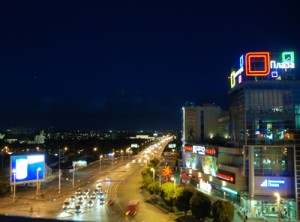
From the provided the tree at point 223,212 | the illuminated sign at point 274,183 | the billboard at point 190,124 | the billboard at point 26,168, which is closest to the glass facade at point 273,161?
the illuminated sign at point 274,183

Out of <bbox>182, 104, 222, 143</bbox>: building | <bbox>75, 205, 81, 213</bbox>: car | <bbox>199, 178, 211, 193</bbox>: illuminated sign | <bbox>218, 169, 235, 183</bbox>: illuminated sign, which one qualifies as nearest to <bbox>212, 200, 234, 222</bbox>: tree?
<bbox>218, 169, 235, 183</bbox>: illuminated sign

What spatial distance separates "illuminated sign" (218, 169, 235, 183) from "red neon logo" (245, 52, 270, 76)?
16.4 meters

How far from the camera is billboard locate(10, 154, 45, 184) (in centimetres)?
5494

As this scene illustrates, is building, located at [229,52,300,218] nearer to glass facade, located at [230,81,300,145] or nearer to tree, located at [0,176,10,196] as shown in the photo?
glass facade, located at [230,81,300,145]

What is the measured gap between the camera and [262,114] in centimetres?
5212

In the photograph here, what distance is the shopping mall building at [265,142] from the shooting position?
48.2 metres

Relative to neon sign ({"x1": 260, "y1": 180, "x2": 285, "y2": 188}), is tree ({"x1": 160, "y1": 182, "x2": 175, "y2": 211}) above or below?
below

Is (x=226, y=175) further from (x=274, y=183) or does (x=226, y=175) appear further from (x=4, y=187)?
(x=4, y=187)

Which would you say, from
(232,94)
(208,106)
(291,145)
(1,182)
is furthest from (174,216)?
(208,106)

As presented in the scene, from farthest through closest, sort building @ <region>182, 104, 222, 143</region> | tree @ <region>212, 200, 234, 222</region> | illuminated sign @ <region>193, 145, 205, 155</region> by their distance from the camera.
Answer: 1. building @ <region>182, 104, 222, 143</region>
2. illuminated sign @ <region>193, 145, 205, 155</region>
3. tree @ <region>212, 200, 234, 222</region>

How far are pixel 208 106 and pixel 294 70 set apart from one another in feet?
137

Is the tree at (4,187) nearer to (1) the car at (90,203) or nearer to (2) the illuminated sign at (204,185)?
(1) the car at (90,203)

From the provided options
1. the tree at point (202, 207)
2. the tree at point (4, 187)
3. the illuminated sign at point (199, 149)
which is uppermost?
the illuminated sign at point (199, 149)

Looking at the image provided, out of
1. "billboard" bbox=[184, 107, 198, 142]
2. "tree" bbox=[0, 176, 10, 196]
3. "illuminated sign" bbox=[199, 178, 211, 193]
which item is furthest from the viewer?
"billboard" bbox=[184, 107, 198, 142]
